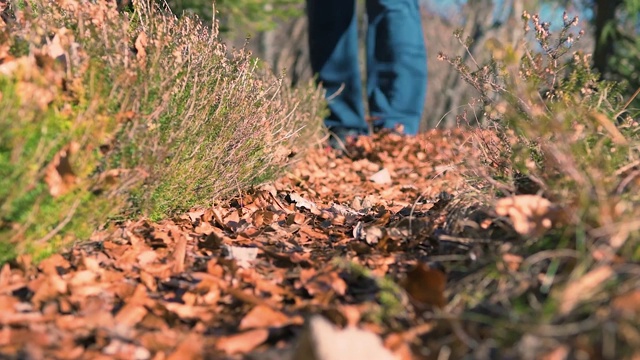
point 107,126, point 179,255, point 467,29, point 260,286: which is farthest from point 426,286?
point 467,29

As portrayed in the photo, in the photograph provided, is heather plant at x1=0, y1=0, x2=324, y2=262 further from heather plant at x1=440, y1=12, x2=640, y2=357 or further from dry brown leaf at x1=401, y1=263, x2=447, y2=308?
heather plant at x1=440, y1=12, x2=640, y2=357

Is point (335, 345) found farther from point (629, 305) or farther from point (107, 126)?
point (107, 126)

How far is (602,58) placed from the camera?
624 centimetres

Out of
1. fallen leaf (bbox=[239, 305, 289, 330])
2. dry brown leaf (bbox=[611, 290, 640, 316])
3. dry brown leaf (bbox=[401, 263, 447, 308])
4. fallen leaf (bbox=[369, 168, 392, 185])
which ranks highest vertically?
dry brown leaf (bbox=[611, 290, 640, 316])

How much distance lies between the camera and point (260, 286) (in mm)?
1812

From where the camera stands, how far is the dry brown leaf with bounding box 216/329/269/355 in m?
1.46

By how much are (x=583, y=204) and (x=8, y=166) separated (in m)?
1.34

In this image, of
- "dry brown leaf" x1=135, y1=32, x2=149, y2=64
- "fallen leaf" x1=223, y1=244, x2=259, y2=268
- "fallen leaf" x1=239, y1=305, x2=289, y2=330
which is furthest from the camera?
"dry brown leaf" x1=135, y1=32, x2=149, y2=64

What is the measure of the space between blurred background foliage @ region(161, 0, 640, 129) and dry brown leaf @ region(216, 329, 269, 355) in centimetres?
87

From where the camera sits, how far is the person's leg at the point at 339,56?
4.84 metres

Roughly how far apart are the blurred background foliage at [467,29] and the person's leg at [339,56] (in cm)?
40

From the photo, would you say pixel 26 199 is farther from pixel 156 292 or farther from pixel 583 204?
pixel 583 204

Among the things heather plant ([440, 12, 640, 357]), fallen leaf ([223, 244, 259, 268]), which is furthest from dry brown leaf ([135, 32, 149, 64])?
heather plant ([440, 12, 640, 357])

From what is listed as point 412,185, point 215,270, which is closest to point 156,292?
point 215,270
